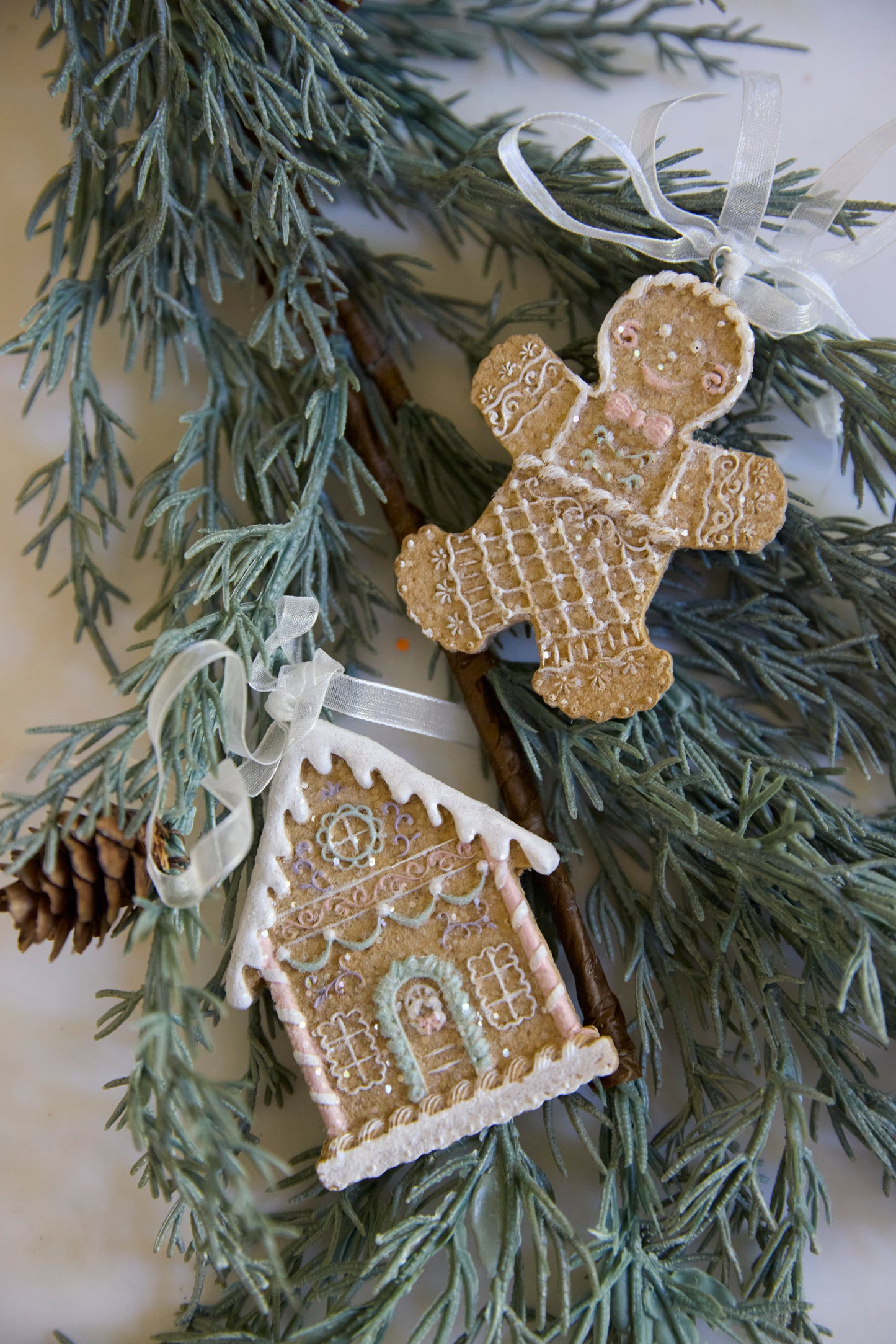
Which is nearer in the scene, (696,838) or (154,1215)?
(696,838)

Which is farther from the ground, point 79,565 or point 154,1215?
point 79,565

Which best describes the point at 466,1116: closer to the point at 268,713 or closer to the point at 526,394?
the point at 268,713

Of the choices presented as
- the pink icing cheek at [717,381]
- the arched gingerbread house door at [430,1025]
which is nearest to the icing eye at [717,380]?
the pink icing cheek at [717,381]

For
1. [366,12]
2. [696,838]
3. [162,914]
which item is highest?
[366,12]

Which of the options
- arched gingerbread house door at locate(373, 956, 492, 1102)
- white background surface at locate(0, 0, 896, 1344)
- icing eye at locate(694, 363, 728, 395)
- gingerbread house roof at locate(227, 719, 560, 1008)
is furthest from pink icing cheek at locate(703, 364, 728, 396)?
arched gingerbread house door at locate(373, 956, 492, 1102)

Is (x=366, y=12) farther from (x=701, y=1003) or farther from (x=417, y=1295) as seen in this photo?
(x=417, y=1295)

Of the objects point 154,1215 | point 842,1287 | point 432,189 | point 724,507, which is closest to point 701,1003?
point 842,1287
